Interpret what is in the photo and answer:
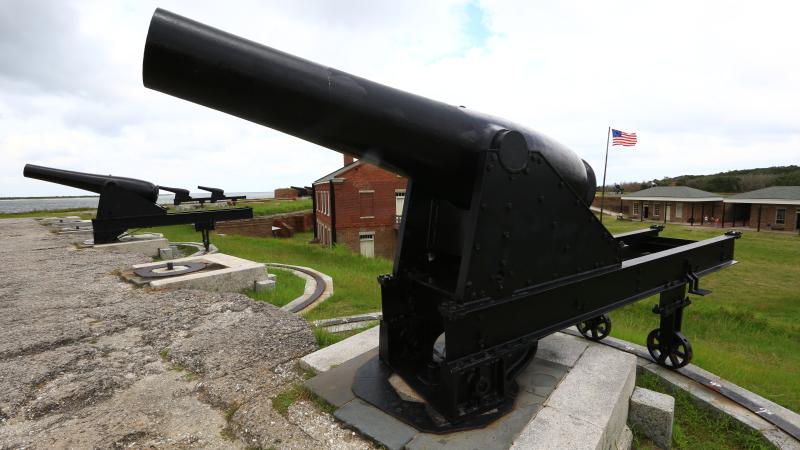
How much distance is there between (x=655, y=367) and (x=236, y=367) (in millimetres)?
3841

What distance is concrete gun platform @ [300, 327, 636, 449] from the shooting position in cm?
214

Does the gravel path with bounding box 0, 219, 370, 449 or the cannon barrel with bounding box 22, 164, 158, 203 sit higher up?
the cannon barrel with bounding box 22, 164, 158, 203

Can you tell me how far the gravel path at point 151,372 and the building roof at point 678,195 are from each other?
39.4 meters

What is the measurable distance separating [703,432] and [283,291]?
5.63 meters

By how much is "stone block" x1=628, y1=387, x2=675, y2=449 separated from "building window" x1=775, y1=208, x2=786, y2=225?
35.8 metres

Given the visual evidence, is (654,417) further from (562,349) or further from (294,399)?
(294,399)

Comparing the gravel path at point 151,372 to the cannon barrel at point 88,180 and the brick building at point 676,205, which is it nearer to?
the cannon barrel at point 88,180

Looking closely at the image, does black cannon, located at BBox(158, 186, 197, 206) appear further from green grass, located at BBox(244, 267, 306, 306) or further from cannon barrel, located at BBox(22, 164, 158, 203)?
green grass, located at BBox(244, 267, 306, 306)

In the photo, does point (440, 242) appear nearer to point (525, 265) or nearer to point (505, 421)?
point (525, 265)

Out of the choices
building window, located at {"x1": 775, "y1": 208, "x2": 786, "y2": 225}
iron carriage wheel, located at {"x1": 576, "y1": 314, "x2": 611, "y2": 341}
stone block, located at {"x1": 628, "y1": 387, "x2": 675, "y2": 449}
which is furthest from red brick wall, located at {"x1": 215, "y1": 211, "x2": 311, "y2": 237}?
building window, located at {"x1": 775, "y1": 208, "x2": 786, "y2": 225}

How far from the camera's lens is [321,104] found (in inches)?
71.6

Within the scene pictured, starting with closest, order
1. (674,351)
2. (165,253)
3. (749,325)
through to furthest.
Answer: (674,351), (749,325), (165,253)

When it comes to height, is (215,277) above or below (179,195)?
below

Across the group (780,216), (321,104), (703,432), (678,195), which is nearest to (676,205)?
(678,195)
